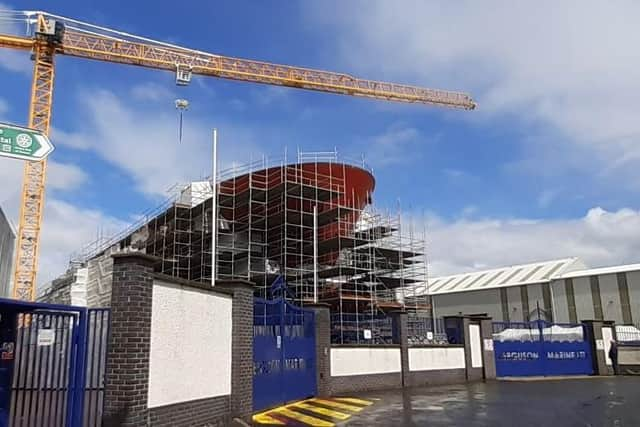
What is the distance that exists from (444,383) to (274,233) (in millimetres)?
14401

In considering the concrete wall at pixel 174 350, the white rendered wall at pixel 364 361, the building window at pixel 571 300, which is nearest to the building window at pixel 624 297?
the building window at pixel 571 300

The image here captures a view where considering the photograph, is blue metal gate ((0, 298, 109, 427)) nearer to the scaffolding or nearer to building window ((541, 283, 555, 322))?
the scaffolding

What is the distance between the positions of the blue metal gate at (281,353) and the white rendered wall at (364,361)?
1232 mm

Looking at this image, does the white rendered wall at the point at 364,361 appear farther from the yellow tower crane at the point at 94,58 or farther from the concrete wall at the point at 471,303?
the concrete wall at the point at 471,303

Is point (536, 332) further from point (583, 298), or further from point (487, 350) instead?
point (583, 298)

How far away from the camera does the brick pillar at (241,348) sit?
10.7m

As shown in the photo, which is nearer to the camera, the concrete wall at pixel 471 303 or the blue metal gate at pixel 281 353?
the blue metal gate at pixel 281 353

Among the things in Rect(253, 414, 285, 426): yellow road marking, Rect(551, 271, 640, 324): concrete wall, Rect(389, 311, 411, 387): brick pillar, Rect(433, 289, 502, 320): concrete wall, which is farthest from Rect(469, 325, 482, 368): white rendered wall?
Rect(433, 289, 502, 320): concrete wall

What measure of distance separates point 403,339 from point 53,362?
1312cm

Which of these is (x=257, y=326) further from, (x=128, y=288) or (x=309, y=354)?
(x=128, y=288)

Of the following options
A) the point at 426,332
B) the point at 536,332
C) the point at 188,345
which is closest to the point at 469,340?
the point at 426,332

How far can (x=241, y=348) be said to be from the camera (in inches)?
432

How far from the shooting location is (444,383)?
65.4 feet

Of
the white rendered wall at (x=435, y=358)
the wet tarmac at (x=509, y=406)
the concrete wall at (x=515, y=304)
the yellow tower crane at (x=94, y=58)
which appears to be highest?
the yellow tower crane at (x=94, y=58)
